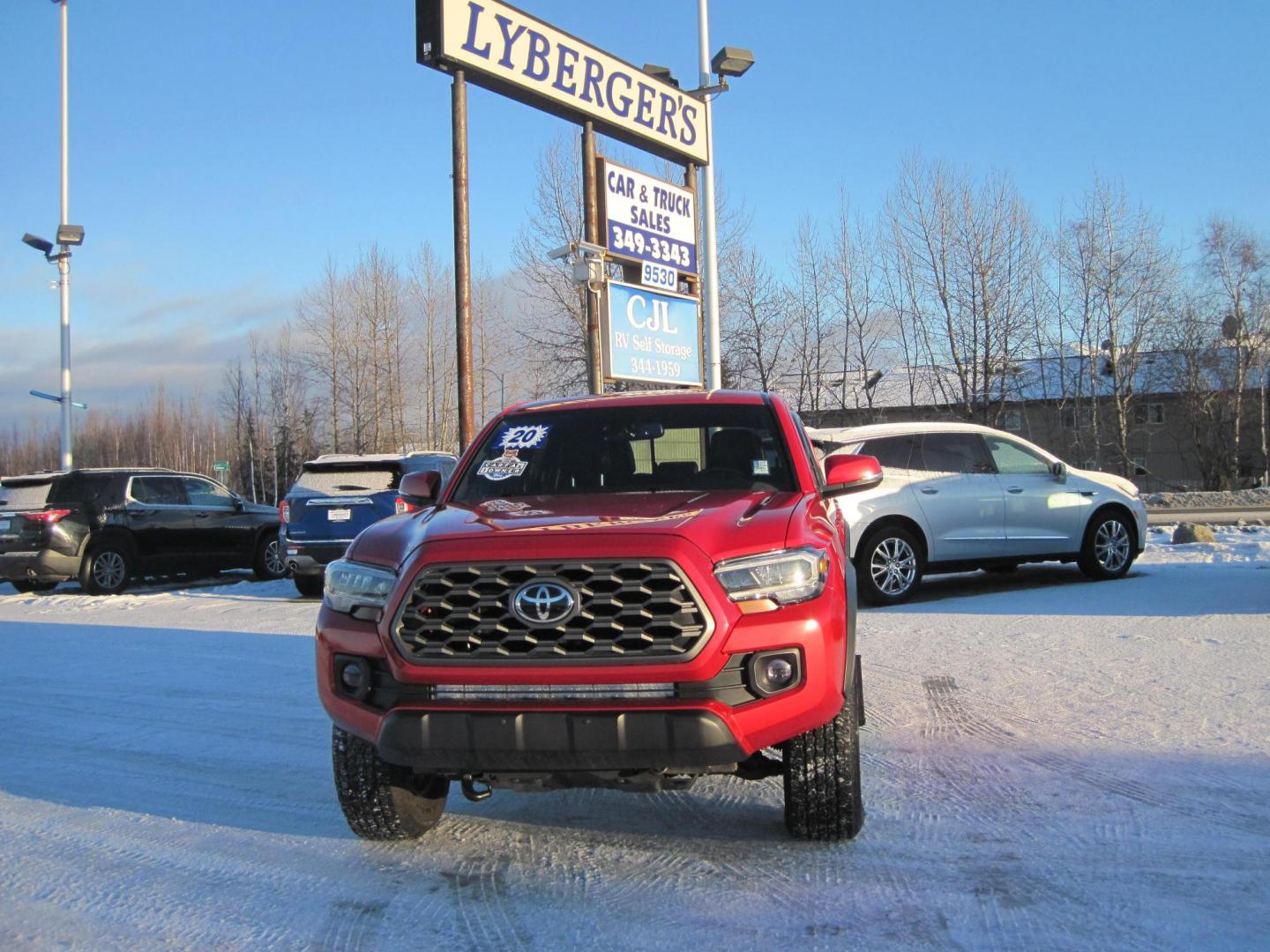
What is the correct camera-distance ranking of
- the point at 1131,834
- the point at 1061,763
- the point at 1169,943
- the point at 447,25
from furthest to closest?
the point at 447,25 < the point at 1061,763 < the point at 1131,834 < the point at 1169,943

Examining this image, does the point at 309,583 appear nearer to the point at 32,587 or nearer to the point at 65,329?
the point at 32,587

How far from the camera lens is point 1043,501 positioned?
33.0 feet

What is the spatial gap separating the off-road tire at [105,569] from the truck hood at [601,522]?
11335mm

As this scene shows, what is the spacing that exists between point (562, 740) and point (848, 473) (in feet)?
6.40

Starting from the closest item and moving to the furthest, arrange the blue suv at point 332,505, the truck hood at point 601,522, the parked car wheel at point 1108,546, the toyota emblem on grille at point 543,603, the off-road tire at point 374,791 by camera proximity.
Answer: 1. the toyota emblem on grille at point 543,603
2. the truck hood at point 601,522
3. the off-road tire at point 374,791
4. the parked car wheel at point 1108,546
5. the blue suv at point 332,505

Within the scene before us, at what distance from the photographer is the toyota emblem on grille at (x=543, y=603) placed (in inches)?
123

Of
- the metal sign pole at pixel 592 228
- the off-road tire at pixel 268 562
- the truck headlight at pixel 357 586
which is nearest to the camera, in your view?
the truck headlight at pixel 357 586

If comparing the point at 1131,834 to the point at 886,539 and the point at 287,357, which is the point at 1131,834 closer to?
the point at 886,539

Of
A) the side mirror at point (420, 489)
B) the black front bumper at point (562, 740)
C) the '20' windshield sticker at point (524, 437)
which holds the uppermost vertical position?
the '20' windshield sticker at point (524, 437)

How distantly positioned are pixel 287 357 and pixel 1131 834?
Result: 58.1 meters

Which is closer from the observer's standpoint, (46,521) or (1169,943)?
(1169,943)

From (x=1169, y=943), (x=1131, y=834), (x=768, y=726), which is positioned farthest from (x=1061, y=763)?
(x=768, y=726)

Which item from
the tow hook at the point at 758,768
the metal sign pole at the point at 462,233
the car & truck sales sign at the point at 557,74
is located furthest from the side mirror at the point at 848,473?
the car & truck sales sign at the point at 557,74

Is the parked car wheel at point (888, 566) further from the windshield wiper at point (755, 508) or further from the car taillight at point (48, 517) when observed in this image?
the car taillight at point (48, 517)
